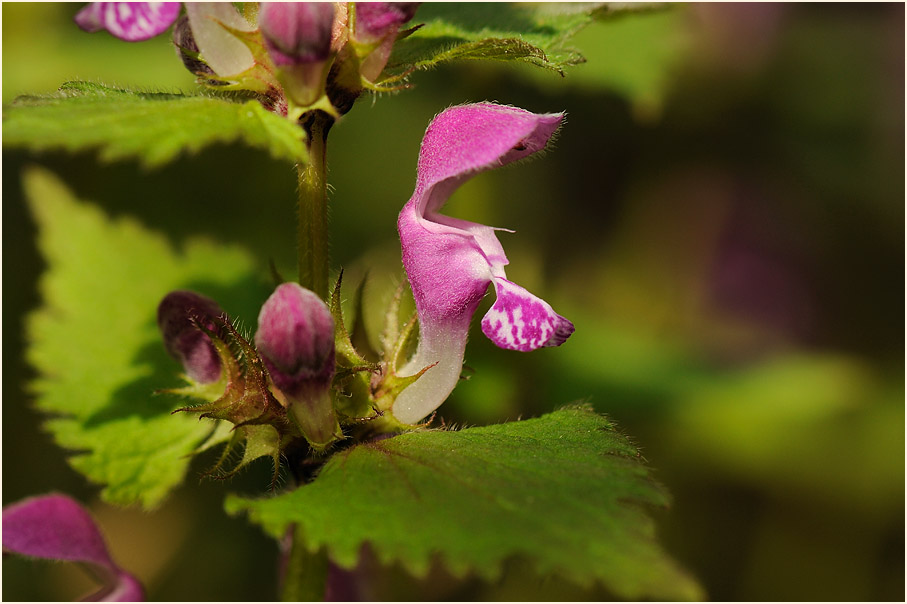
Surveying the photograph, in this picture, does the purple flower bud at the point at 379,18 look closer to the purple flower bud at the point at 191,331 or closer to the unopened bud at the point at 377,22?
the unopened bud at the point at 377,22

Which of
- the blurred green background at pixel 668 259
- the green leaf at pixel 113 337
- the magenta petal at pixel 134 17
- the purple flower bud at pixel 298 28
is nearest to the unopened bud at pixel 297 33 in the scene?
the purple flower bud at pixel 298 28

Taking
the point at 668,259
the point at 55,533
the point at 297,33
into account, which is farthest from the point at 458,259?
the point at 668,259

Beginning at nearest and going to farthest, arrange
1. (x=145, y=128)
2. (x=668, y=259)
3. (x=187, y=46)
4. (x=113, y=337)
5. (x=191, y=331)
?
1. (x=145, y=128)
2. (x=187, y=46)
3. (x=191, y=331)
4. (x=113, y=337)
5. (x=668, y=259)

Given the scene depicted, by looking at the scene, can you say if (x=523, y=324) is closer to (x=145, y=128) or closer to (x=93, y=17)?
(x=145, y=128)

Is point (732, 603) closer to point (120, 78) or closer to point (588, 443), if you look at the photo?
point (588, 443)

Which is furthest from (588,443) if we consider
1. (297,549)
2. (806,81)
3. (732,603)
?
(806,81)
